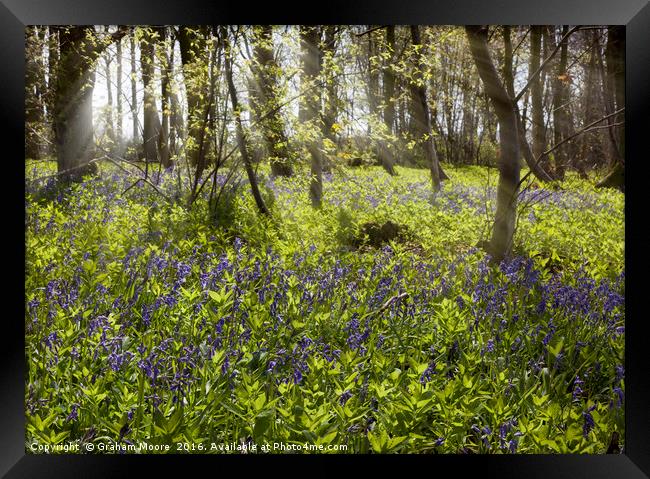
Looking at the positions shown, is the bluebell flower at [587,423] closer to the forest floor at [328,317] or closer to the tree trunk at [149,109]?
the forest floor at [328,317]

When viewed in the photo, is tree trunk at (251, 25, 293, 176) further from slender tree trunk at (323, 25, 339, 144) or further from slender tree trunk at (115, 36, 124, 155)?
slender tree trunk at (115, 36, 124, 155)

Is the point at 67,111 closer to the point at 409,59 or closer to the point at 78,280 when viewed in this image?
the point at 78,280

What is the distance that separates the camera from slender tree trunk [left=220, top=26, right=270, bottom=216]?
8.39 ft

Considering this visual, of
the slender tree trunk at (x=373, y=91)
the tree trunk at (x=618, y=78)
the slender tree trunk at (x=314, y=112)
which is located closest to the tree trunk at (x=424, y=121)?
the slender tree trunk at (x=373, y=91)

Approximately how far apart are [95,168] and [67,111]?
1.05ft

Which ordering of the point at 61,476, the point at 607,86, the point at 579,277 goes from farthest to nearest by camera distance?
the point at 579,277 → the point at 607,86 → the point at 61,476

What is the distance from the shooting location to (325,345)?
2.43 meters

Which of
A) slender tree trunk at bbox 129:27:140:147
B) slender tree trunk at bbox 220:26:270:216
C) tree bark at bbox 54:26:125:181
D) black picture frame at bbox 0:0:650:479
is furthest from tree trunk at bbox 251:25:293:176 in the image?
tree bark at bbox 54:26:125:181

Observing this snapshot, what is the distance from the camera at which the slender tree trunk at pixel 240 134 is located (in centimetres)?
256

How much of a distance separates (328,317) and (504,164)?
1.26m

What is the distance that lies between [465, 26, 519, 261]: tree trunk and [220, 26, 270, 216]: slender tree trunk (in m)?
1.26

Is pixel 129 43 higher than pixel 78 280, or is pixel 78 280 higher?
pixel 129 43

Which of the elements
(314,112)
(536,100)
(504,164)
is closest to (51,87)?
(314,112)
